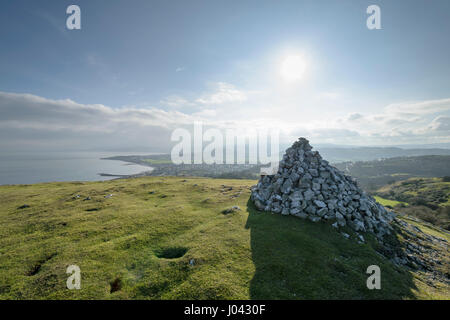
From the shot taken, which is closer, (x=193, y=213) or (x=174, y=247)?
(x=174, y=247)

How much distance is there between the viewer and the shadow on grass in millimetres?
9867

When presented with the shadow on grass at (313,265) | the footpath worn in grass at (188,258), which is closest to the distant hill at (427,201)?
the shadow on grass at (313,265)

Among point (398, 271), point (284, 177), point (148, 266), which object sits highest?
point (284, 177)

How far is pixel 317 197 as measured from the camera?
1839cm

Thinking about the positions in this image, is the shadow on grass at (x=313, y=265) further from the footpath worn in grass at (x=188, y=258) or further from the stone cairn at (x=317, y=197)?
the stone cairn at (x=317, y=197)

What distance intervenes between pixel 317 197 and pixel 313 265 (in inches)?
324

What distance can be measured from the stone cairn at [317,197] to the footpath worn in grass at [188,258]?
5.23 feet

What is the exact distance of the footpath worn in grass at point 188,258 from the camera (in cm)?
996

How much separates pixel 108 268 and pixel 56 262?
4149 millimetres

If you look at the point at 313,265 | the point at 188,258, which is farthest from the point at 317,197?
the point at 188,258

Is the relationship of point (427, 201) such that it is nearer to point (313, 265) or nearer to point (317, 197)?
point (317, 197)

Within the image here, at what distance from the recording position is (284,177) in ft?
70.1

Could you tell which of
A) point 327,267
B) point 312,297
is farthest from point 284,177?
point 312,297
